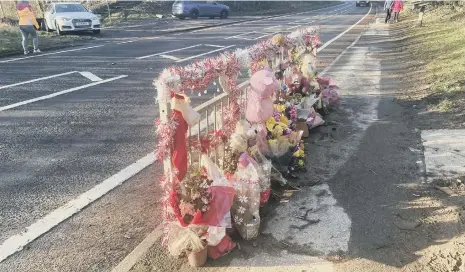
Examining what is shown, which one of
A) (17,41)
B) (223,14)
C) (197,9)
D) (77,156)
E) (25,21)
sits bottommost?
(77,156)

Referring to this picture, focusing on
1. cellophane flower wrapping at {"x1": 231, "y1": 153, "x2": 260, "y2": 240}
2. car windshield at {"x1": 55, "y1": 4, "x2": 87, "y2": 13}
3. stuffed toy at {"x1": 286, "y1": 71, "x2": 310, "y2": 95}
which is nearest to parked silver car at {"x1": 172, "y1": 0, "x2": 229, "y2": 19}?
car windshield at {"x1": 55, "y1": 4, "x2": 87, "y2": 13}

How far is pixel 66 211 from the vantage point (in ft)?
12.7

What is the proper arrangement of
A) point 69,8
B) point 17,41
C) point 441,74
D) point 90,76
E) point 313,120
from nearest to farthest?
point 313,120 → point 441,74 → point 90,76 → point 17,41 → point 69,8

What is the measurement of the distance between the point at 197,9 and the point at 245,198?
90.7ft

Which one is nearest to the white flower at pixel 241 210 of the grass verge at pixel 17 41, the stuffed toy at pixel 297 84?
the stuffed toy at pixel 297 84

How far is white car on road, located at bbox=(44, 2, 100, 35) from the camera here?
1779cm

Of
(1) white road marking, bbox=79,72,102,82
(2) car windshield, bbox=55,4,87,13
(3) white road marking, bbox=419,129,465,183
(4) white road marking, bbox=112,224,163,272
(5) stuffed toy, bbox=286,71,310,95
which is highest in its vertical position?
(2) car windshield, bbox=55,4,87,13

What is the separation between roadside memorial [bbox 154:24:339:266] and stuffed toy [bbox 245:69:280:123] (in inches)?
0.4

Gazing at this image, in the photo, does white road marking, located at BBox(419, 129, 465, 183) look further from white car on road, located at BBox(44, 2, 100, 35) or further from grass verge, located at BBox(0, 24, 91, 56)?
white car on road, located at BBox(44, 2, 100, 35)

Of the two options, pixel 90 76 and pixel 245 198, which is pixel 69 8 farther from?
pixel 245 198

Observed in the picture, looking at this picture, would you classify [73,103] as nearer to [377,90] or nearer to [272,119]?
[272,119]

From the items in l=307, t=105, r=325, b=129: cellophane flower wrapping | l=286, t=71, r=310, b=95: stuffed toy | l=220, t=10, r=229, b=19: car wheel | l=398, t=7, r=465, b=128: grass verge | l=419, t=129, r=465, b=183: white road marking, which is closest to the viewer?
l=419, t=129, r=465, b=183: white road marking

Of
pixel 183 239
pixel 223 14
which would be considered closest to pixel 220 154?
pixel 183 239

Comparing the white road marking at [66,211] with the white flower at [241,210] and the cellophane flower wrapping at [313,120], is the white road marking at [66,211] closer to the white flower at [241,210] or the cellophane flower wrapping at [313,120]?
the white flower at [241,210]
